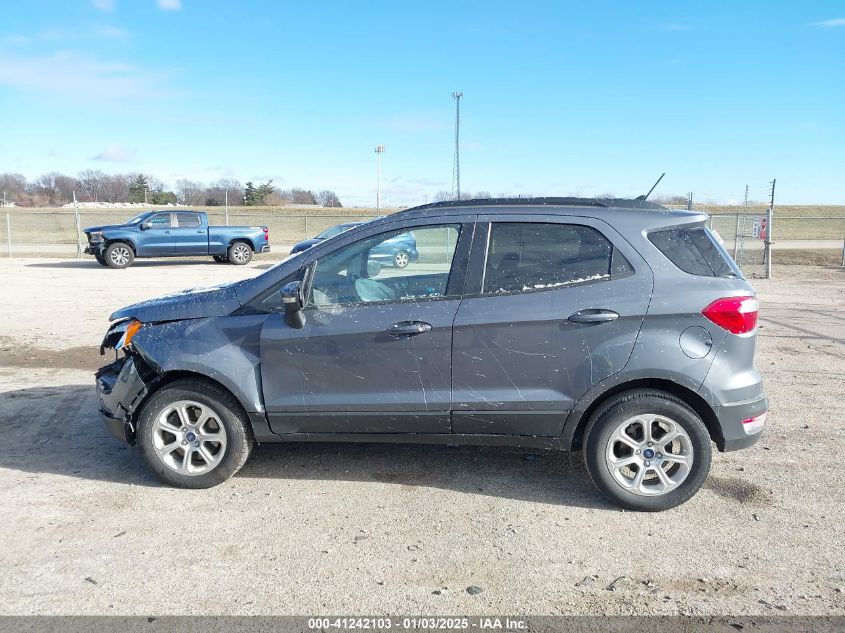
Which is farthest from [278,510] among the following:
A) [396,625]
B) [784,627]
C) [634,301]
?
[784,627]

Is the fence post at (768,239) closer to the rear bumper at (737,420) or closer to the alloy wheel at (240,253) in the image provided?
the rear bumper at (737,420)

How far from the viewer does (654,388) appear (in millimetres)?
4168

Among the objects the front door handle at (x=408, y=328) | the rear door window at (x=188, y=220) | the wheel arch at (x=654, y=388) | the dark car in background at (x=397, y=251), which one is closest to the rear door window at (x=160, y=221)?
the rear door window at (x=188, y=220)

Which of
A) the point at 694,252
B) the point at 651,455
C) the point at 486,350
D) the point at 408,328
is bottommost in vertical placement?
the point at 651,455

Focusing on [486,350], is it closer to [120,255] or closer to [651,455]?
[651,455]

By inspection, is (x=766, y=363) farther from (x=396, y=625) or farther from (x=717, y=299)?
(x=396, y=625)

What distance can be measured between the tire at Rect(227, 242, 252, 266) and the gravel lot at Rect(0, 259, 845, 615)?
16.6 m

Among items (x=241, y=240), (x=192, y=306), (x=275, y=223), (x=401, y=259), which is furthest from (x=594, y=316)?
(x=275, y=223)

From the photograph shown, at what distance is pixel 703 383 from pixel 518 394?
1.07 meters

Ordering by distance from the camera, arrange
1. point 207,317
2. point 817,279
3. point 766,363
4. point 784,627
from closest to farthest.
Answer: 1. point 784,627
2. point 207,317
3. point 766,363
4. point 817,279

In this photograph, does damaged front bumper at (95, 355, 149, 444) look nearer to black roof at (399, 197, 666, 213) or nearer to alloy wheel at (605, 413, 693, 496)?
black roof at (399, 197, 666, 213)

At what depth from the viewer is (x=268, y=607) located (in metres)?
3.18

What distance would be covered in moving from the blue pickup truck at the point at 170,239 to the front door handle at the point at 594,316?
63.7ft

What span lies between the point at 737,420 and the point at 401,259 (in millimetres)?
2294
